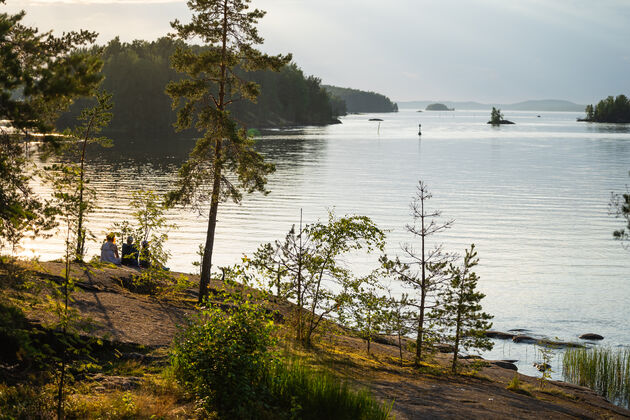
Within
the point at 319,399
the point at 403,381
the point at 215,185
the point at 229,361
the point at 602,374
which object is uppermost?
the point at 215,185

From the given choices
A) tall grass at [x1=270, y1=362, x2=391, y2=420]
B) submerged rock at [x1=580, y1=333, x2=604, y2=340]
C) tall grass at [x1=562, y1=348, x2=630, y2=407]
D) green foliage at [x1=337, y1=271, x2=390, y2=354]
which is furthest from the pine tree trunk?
submerged rock at [x1=580, y1=333, x2=604, y2=340]

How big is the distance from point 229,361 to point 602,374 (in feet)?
50.8

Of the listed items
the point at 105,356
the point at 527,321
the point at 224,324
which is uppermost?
the point at 224,324

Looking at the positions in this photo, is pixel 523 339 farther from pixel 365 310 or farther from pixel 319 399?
pixel 319 399

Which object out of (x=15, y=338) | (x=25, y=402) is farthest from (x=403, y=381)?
(x=15, y=338)

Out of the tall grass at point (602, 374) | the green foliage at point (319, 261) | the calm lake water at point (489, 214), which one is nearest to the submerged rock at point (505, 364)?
the calm lake water at point (489, 214)

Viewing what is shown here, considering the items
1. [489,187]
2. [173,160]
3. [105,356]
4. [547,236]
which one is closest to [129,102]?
[173,160]

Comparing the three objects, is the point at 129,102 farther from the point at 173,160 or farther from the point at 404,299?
the point at 404,299

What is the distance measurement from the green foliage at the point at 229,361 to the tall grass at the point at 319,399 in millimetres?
374

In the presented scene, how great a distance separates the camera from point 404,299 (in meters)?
17.7

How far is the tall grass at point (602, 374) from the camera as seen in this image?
19902mm

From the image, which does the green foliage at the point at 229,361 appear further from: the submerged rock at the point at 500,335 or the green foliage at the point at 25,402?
the submerged rock at the point at 500,335

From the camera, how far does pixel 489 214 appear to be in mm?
50719

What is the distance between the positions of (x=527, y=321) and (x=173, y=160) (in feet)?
221
